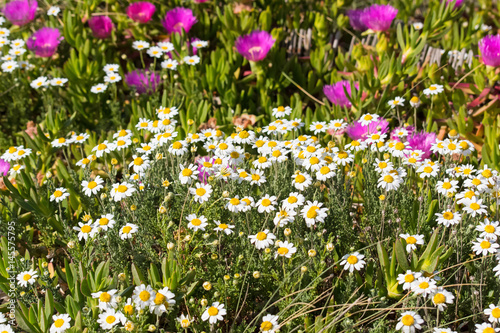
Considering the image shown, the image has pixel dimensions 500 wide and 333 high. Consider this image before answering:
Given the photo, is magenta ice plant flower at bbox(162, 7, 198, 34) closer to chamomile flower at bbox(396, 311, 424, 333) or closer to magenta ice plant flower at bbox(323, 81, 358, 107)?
magenta ice plant flower at bbox(323, 81, 358, 107)

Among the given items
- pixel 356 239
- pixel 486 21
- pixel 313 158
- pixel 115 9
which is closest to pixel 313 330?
pixel 356 239

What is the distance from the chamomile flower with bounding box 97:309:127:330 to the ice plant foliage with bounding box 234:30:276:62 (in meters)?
1.94

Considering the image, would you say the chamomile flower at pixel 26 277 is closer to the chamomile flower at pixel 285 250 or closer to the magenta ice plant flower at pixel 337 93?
the chamomile flower at pixel 285 250

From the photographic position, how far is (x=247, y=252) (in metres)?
1.83

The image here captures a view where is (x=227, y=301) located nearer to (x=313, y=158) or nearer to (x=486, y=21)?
(x=313, y=158)

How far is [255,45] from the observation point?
3.01 metres

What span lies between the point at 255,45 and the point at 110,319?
2.05 metres

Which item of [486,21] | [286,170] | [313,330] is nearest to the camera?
[313,330]

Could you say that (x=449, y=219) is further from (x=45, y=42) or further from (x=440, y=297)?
(x=45, y=42)

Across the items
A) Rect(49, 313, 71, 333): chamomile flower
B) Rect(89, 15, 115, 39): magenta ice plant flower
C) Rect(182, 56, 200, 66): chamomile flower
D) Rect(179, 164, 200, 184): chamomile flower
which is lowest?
Rect(49, 313, 71, 333): chamomile flower

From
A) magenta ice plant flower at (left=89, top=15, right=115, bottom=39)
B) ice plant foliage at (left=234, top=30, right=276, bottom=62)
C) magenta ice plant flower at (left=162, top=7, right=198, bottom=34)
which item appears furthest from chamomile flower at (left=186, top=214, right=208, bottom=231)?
magenta ice plant flower at (left=89, top=15, right=115, bottom=39)

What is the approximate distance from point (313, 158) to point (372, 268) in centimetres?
49

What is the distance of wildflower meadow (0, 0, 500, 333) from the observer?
1674 mm

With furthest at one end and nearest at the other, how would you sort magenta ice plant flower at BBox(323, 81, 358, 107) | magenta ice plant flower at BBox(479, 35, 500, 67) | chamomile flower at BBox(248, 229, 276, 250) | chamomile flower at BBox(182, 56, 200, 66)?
1. chamomile flower at BBox(182, 56, 200, 66)
2. magenta ice plant flower at BBox(323, 81, 358, 107)
3. magenta ice plant flower at BBox(479, 35, 500, 67)
4. chamomile flower at BBox(248, 229, 276, 250)
